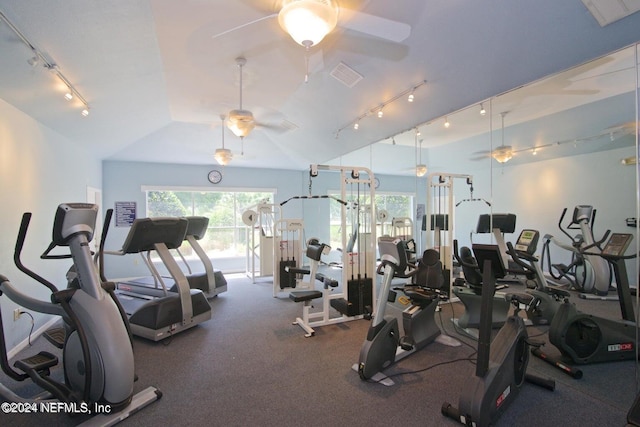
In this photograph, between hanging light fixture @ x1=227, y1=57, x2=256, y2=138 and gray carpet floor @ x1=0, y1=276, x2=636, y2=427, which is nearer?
gray carpet floor @ x1=0, y1=276, x2=636, y2=427

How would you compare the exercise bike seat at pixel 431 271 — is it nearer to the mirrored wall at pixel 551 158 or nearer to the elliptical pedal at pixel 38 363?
the mirrored wall at pixel 551 158

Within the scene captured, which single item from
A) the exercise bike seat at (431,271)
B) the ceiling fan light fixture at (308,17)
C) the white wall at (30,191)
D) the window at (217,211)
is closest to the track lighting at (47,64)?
the white wall at (30,191)

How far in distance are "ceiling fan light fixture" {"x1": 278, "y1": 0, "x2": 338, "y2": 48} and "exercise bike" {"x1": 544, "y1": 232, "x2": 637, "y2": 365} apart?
2.92 metres

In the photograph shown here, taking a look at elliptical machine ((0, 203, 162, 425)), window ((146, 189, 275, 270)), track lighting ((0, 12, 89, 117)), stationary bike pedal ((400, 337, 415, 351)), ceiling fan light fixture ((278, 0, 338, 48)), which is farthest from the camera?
window ((146, 189, 275, 270))

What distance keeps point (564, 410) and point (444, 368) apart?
0.87 metres

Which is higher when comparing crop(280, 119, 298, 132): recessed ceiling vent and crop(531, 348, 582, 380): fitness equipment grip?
crop(280, 119, 298, 132): recessed ceiling vent

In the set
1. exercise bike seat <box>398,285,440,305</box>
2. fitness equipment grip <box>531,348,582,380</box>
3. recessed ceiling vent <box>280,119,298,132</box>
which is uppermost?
recessed ceiling vent <box>280,119,298,132</box>

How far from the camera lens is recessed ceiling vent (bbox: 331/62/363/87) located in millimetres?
3471

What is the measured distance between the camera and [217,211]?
749 centimetres

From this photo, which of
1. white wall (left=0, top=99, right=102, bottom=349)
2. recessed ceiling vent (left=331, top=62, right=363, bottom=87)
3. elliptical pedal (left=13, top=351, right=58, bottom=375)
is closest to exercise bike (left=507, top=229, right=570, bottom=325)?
recessed ceiling vent (left=331, top=62, right=363, bottom=87)

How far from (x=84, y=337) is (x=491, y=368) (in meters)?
2.78

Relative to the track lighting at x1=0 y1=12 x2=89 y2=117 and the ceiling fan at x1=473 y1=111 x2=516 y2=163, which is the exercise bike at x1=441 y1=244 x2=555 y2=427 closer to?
the ceiling fan at x1=473 y1=111 x2=516 y2=163

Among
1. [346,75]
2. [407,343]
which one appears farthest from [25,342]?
[346,75]

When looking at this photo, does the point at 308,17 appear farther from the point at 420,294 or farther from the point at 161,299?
the point at 161,299
